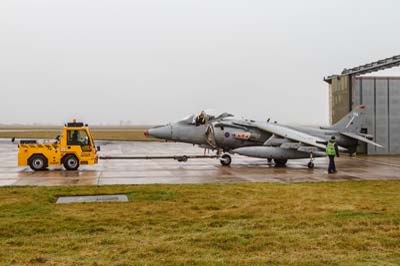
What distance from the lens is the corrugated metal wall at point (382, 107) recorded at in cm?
2725

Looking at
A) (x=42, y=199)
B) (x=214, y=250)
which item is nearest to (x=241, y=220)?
(x=214, y=250)

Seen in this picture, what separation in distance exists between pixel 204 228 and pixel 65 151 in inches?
473

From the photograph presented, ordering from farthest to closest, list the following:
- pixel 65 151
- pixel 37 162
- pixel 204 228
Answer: pixel 65 151 → pixel 37 162 → pixel 204 228

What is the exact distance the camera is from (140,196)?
10703mm

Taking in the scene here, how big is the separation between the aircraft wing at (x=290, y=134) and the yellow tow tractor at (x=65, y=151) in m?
8.43

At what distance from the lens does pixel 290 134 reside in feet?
65.2

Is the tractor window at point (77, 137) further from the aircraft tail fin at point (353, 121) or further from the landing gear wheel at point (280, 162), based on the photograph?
the aircraft tail fin at point (353, 121)

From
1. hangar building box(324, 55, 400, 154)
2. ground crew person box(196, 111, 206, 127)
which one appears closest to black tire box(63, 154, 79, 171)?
ground crew person box(196, 111, 206, 127)

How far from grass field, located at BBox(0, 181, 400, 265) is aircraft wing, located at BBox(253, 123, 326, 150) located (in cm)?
741

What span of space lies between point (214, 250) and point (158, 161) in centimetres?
1686

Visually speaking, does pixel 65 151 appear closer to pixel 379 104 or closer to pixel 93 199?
pixel 93 199

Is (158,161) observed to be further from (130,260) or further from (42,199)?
(130,260)

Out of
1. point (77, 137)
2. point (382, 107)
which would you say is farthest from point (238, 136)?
point (382, 107)

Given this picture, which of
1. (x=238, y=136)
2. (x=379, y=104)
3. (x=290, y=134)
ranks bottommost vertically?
(x=238, y=136)
